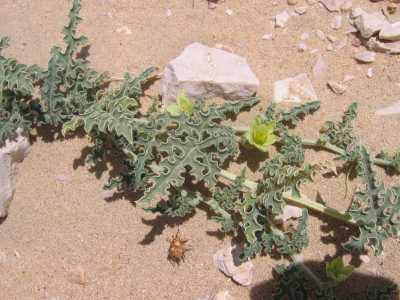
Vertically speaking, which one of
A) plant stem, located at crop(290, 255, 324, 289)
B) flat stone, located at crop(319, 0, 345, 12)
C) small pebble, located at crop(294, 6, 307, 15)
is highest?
flat stone, located at crop(319, 0, 345, 12)

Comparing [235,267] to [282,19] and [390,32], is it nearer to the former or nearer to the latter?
[282,19]

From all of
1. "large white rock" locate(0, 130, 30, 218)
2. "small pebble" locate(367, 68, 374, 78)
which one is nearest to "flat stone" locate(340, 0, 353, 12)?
"small pebble" locate(367, 68, 374, 78)

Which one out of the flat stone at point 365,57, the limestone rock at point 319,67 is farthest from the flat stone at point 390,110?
the limestone rock at point 319,67

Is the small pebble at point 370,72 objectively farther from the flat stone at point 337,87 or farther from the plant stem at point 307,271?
the plant stem at point 307,271

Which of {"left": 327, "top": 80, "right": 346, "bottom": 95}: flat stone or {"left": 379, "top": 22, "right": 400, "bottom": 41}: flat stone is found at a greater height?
{"left": 379, "top": 22, "right": 400, "bottom": 41}: flat stone

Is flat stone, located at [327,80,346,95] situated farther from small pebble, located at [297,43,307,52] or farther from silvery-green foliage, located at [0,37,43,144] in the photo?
silvery-green foliage, located at [0,37,43,144]

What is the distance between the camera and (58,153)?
3.81 meters

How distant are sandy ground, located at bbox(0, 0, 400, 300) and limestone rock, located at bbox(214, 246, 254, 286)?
0.05 m

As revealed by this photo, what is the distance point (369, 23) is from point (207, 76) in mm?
1289

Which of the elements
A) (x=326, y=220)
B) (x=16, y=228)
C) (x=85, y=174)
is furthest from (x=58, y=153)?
(x=326, y=220)

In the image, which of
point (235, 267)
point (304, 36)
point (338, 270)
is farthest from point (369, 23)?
point (235, 267)

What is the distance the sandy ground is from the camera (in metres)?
3.50

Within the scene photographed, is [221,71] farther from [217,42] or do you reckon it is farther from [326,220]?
[326,220]

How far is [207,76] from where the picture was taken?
12.4ft
